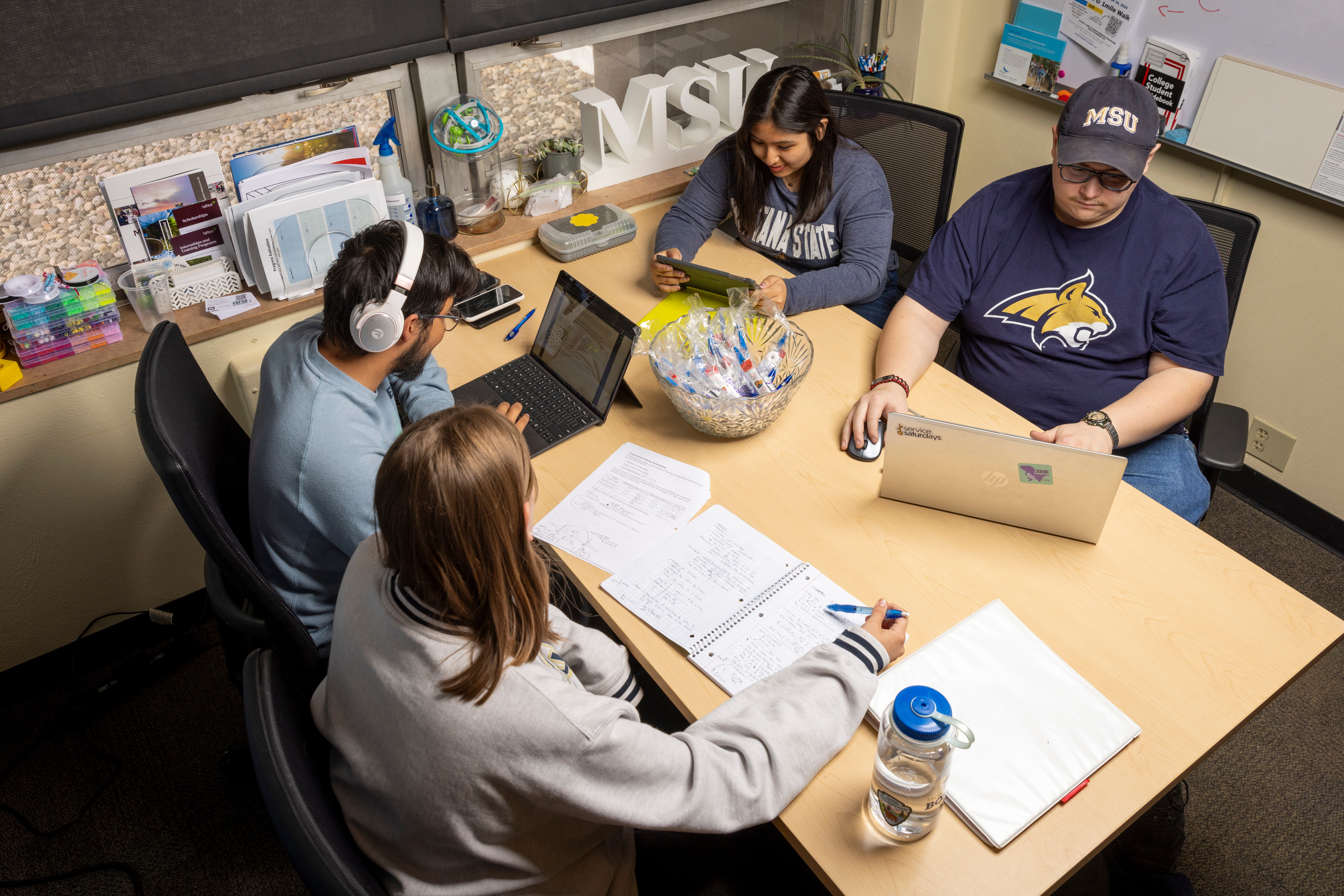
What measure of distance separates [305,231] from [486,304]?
0.45 meters

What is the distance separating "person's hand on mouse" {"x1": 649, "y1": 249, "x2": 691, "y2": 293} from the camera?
2031 mm

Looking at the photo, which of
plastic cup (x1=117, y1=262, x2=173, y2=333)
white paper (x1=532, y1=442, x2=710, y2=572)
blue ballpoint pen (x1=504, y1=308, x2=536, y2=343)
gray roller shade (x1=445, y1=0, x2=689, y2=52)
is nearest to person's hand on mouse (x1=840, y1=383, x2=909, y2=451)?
white paper (x1=532, y1=442, x2=710, y2=572)

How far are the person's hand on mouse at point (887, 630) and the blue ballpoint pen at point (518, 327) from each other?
1.06 metres

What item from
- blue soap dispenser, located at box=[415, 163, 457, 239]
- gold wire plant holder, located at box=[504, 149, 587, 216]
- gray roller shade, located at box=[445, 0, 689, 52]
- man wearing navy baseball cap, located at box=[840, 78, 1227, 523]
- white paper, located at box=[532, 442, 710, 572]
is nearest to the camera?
white paper, located at box=[532, 442, 710, 572]

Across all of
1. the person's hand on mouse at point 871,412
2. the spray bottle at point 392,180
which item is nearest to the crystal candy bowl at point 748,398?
the person's hand on mouse at point 871,412

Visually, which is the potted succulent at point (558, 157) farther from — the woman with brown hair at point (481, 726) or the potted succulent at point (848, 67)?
the woman with brown hair at point (481, 726)

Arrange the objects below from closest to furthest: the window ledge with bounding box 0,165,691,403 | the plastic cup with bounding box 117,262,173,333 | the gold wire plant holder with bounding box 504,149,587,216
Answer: the window ledge with bounding box 0,165,691,403, the plastic cup with bounding box 117,262,173,333, the gold wire plant holder with bounding box 504,149,587,216

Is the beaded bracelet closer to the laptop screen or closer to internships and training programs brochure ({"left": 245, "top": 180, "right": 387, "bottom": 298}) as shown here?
the laptop screen

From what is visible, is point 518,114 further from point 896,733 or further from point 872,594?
point 896,733

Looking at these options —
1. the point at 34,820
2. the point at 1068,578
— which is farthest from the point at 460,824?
the point at 34,820

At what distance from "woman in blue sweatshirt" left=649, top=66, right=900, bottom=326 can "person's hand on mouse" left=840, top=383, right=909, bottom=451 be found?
0.34m

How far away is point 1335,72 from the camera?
206 centimetres

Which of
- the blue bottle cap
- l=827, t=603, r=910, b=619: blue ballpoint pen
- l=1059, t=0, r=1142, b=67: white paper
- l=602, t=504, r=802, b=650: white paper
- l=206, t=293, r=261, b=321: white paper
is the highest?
l=1059, t=0, r=1142, b=67: white paper

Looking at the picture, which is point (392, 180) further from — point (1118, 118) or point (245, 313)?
point (1118, 118)
